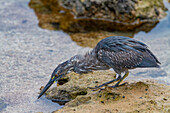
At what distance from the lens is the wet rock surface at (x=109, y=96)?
5273mm

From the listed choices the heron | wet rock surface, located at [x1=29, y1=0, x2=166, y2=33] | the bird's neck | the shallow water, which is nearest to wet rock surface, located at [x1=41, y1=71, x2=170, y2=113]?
the bird's neck

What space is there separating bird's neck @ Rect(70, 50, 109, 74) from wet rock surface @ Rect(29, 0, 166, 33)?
316cm

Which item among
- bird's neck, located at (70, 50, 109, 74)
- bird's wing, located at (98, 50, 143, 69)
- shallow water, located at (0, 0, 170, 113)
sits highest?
bird's wing, located at (98, 50, 143, 69)

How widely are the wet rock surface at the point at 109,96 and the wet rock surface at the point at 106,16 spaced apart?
3511 mm

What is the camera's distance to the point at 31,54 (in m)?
8.27

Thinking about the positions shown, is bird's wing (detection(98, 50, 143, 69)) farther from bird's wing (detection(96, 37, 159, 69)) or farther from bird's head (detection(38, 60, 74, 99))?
bird's head (detection(38, 60, 74, 99))

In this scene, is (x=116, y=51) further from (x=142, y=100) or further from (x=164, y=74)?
(x=164, y=74)

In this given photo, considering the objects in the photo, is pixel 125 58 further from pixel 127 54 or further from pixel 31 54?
pixel 31 54

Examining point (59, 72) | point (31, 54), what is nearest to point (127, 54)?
point (59, 72)

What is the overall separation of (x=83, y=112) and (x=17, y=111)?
1680 millimetres

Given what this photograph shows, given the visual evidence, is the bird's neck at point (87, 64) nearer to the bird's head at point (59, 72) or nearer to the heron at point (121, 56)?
the heron at point (121, 56)

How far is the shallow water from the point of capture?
21.3 ft

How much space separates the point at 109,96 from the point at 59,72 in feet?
4.69

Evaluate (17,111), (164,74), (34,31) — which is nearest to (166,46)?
(164,74)
